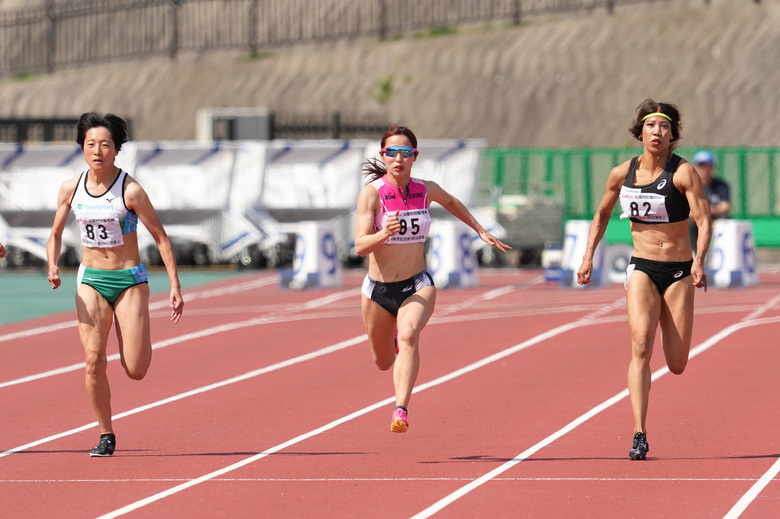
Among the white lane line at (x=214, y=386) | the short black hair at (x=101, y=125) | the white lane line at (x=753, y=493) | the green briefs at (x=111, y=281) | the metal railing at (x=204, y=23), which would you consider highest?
the metal railing at (x=204, y=23)

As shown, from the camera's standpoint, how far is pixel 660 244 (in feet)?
30.9

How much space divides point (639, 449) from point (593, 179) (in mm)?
25762

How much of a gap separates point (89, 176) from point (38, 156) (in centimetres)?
2156

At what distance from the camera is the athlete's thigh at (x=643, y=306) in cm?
935

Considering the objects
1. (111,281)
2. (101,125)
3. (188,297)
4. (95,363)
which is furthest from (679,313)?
(188,297)

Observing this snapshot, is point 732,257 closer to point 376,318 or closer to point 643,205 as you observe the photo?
point 376,318

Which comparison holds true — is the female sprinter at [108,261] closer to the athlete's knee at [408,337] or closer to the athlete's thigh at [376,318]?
the athlete's thigh at [376,318]

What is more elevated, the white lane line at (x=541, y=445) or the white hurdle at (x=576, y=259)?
the white hurdle at (x=576, y=259)

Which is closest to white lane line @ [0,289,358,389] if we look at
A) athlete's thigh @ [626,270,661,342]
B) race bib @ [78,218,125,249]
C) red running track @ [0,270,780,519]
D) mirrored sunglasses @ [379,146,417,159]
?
red running track @ [0,270,780,519]

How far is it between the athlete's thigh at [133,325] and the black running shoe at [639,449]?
9.63 feet

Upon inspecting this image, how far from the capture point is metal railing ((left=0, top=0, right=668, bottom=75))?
45.5 metres

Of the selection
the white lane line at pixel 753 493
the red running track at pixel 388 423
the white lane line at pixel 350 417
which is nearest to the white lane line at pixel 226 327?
the red running track at pixel 388 423

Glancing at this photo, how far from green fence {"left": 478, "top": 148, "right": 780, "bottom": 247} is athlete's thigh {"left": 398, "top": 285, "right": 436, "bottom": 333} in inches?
828

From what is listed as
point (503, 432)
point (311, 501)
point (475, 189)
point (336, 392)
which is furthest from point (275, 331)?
point (475, 189)
